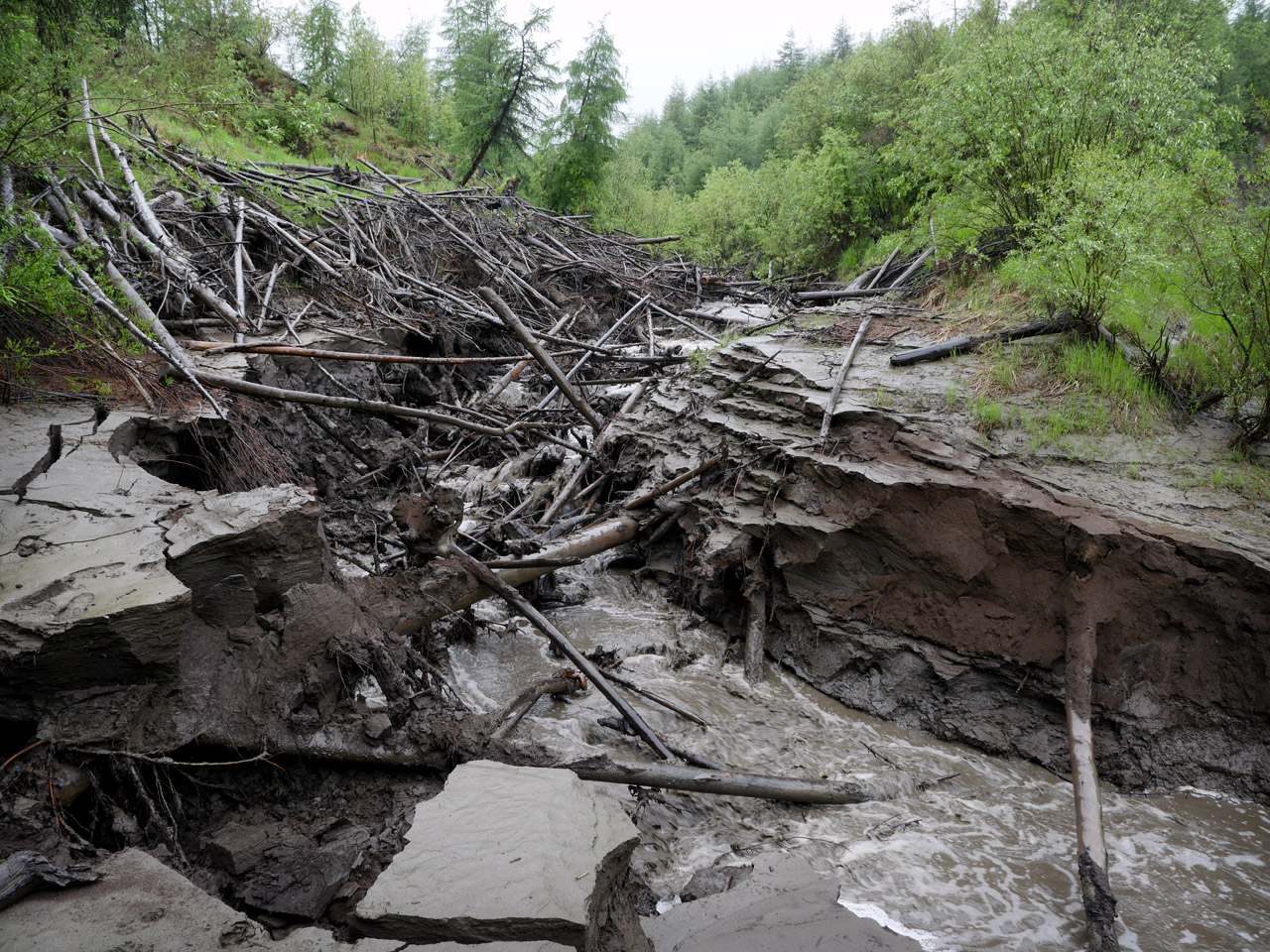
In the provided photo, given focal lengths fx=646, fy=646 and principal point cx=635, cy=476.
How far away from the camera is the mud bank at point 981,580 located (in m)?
4.23

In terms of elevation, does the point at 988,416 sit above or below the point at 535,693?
above

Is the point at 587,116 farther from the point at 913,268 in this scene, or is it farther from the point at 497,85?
the point at 913,268

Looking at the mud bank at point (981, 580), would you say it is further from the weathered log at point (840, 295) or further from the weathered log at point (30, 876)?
the weathered log at point (840, 295)

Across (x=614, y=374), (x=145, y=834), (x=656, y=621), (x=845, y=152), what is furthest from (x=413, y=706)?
(x=845, y=152)

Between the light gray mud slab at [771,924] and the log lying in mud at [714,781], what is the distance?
703 millimetres

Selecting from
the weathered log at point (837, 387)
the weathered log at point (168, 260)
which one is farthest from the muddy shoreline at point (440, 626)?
the weathered log at point (168, 260)

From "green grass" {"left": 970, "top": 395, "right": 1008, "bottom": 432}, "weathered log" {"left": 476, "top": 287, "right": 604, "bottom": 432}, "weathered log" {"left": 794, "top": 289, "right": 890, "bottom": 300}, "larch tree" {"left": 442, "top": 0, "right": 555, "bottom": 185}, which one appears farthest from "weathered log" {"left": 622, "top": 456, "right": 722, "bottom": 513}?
"larch tree" {"left": 442, "top": 0, "right": 555, "bottom": 185}

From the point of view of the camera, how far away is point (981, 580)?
15.9 feet

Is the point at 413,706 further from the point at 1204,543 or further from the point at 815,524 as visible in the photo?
the point at 1204,543

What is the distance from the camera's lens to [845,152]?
1673cm

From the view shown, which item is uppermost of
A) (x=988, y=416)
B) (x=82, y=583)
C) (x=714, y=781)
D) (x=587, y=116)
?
(x=587, y=116)

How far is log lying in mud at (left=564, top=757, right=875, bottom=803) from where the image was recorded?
139 inches

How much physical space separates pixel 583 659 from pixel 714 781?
3.62 ft

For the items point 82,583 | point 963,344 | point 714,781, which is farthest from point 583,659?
point 963,344
